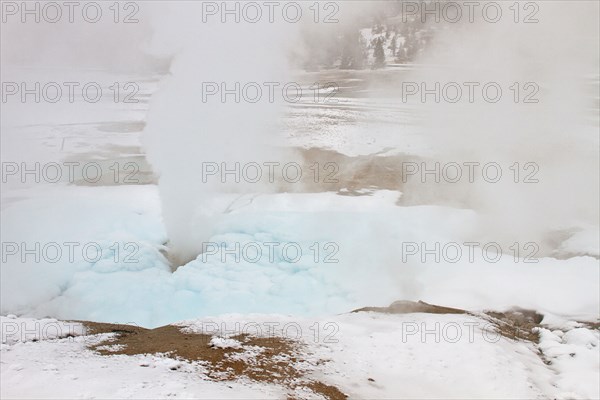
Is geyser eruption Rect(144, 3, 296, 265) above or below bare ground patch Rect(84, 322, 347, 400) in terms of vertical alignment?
above

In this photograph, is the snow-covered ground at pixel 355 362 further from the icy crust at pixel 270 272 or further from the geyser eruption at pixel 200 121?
the geyser eruption at pixel 200 121

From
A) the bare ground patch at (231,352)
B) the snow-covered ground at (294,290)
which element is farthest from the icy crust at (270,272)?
the bare ground patch at (231,352)

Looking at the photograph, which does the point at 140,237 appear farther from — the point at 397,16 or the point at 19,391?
the point at 397,16

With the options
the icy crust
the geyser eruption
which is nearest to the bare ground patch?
the icy crust

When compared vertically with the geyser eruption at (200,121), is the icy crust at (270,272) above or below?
below

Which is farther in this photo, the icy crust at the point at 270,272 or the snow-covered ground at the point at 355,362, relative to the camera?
the icy crust at the point at 270,272

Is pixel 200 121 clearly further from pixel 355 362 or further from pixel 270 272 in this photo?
pixel 355 362

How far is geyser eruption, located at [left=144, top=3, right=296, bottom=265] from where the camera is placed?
14396 millimetres

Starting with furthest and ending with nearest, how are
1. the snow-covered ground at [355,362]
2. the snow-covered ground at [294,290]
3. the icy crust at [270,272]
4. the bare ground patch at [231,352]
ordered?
the icy crust at [270,272] → the snow-covered ground at [294,290] → the bare ground patch at [231,352] → the snow-covered ground at [355,362]

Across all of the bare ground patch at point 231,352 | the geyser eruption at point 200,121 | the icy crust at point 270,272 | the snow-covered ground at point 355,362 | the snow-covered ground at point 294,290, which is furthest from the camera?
the geyser eruption at point 200,121

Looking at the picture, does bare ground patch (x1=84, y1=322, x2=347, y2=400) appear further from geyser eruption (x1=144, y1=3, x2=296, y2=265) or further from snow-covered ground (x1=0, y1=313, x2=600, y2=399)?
geyser eruption (x1=144, y1=3, x2=296, y2=265)

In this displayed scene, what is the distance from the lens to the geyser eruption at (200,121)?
14.4 meters

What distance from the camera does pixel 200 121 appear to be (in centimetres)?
1741

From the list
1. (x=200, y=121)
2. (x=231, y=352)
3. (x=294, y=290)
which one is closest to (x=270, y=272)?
(x=294, y=290)
